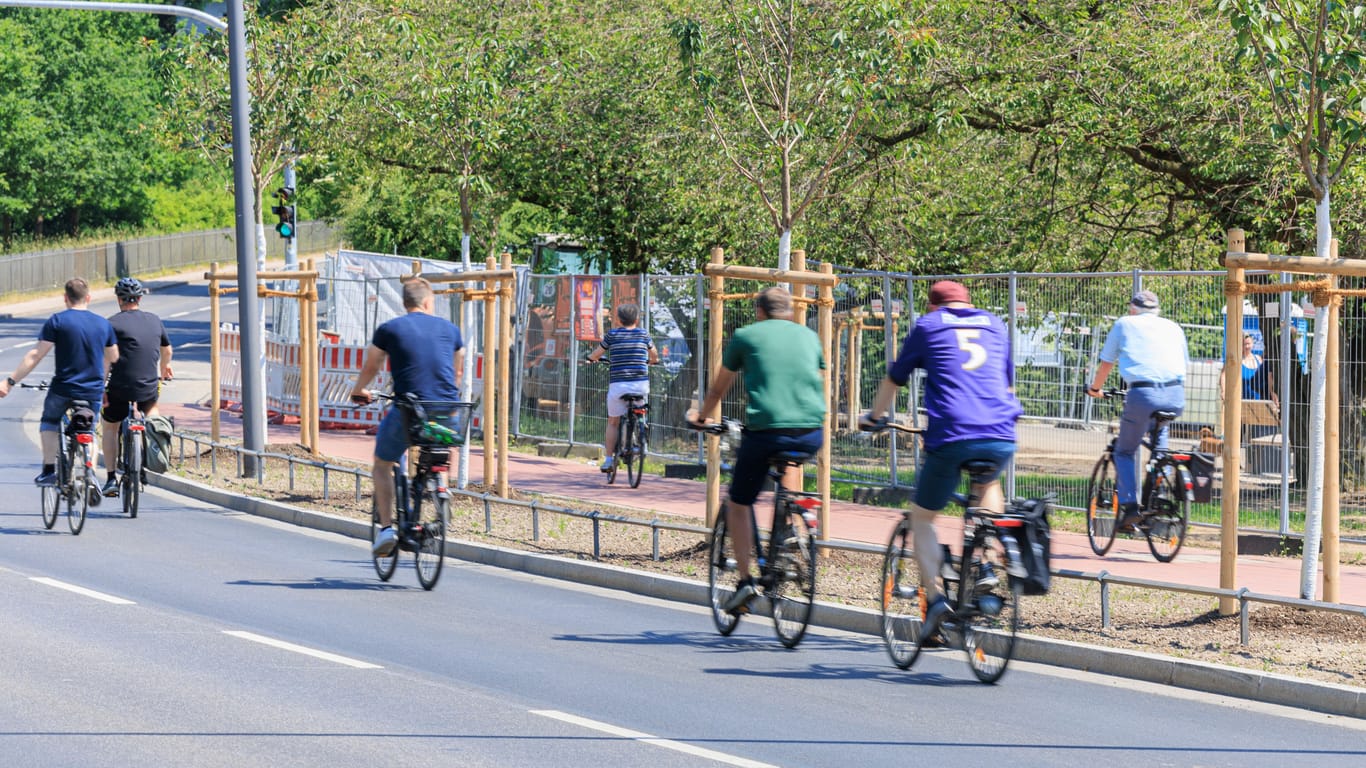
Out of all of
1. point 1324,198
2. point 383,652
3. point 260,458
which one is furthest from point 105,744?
point 260,458

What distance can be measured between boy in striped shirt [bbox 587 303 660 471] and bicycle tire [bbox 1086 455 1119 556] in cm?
569

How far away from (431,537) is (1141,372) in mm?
5256

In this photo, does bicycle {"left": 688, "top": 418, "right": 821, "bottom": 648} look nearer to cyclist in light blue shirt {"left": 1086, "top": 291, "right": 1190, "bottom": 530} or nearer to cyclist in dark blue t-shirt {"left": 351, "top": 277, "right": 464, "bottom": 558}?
cyclist in dark blue t-shirt {"left": 351, "top": 277, "right": 464, "bottom": 558}

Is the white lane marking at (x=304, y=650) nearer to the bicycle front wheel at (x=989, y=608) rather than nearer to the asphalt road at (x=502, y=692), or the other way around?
the asphalt road at (x=502, y=692)

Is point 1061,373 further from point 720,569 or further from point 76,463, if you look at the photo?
point 76,463

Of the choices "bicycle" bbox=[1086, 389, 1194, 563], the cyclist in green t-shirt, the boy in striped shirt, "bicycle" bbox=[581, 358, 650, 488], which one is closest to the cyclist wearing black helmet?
the boy in striped shirt

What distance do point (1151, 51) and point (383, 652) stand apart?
1106 cm

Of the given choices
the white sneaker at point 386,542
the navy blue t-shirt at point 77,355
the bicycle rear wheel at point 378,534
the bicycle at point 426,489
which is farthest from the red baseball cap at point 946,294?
the navy blue t-shirt at point 77,355

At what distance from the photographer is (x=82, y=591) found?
34.4 ft

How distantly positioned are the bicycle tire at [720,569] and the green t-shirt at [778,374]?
0.72 metres

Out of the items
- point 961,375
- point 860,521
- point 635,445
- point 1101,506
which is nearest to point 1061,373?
point 1101,506

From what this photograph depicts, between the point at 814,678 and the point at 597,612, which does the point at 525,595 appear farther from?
the point at 814,678

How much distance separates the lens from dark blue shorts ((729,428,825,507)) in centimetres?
870

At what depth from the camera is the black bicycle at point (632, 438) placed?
1706cm
